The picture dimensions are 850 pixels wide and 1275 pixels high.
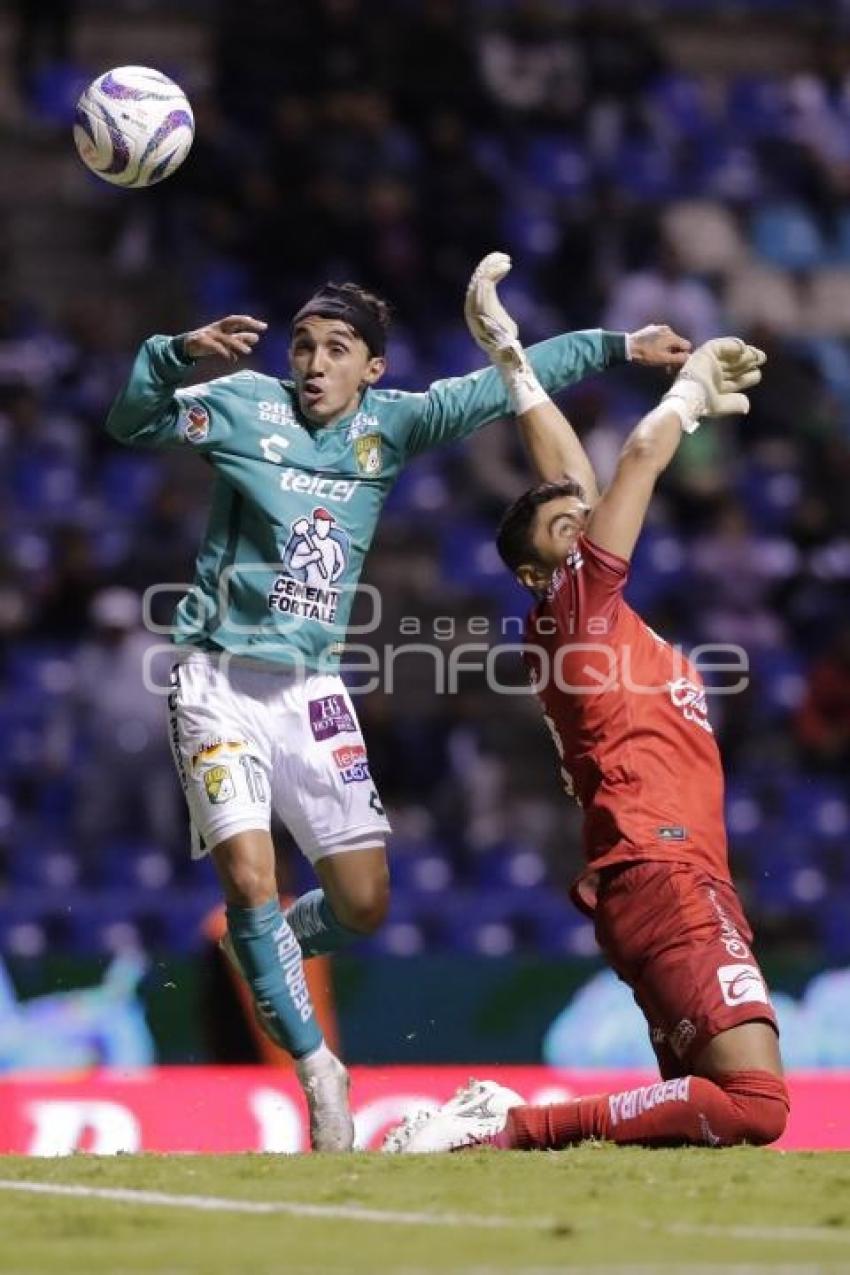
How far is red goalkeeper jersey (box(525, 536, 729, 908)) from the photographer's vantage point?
692 cm

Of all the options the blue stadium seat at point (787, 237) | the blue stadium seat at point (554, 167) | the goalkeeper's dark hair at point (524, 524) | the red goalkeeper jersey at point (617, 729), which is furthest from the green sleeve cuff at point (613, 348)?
the blue stadium seat at point (787, 237)

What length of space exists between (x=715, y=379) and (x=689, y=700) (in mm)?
1069

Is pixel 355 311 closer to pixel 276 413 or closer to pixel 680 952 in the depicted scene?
pixel 276 413

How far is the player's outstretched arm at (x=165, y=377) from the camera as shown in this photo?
23.6 feet

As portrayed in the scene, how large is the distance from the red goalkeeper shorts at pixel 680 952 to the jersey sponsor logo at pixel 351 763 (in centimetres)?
101

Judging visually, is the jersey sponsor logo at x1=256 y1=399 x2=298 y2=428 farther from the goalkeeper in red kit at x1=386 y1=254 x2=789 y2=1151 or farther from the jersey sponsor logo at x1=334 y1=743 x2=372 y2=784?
the jersey sponsor logo at x1=334 y1=743 x2=372 y2=784

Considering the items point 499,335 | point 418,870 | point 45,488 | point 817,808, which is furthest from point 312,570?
point 817,808

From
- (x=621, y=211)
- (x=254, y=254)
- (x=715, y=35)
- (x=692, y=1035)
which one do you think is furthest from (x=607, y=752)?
(x=715, y=35)

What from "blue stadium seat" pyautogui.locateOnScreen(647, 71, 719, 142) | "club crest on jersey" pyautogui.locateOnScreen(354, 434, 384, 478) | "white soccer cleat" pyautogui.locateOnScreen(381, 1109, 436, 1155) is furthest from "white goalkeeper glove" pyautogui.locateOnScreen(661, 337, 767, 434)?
"blue stadium seat" pyautogui.locateOnScreen(647, 71, 719, 142)

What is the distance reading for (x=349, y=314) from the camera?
772 centimetres

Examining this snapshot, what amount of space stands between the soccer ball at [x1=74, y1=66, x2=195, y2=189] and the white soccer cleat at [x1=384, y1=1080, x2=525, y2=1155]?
326cm

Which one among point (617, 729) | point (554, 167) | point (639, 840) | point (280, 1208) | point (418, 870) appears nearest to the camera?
point (280, 1208)

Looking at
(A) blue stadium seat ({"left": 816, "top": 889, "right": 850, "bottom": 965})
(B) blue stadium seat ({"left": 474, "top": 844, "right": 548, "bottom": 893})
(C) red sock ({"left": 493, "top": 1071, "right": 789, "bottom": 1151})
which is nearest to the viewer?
(C) red sock ({"left": 493, "top": 1071, "right": 789, "bottom": 1151})

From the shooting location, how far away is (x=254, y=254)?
16.4 meters
